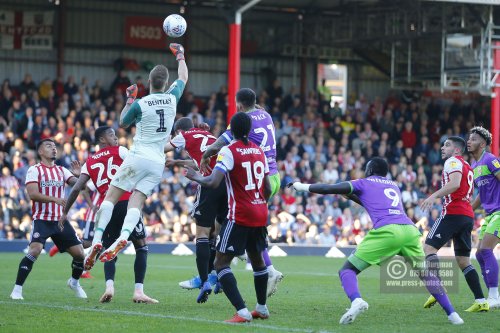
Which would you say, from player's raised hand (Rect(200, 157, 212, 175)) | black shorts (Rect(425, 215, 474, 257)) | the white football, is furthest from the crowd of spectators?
black shorts (Rect(425, 215, 474, 257))

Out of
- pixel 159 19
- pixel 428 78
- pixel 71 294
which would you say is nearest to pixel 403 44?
pixel 428 78

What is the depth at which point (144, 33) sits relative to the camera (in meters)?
36.8

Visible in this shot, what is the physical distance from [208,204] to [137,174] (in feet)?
4.83

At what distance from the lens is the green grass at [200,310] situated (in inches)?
440

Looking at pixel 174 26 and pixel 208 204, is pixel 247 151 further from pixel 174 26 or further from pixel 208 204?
pixel 174 26

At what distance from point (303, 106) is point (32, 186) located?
23.3 m

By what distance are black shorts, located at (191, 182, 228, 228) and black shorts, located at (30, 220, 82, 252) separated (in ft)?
5.92

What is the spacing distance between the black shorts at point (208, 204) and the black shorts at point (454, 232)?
9.26ft

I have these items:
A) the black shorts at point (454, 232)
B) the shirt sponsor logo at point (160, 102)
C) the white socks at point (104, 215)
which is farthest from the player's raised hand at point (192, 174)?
the black shorts at point (454, 232)

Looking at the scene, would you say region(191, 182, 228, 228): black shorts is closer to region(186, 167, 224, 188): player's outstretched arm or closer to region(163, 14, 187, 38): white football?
region(163, 14, 187, 38): white football

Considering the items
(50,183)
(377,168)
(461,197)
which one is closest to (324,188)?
(377,168)

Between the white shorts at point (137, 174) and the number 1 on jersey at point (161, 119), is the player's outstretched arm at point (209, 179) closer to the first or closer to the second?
the white shorts at point (137, 174)

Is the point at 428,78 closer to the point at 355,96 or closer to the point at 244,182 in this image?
the point at 355,96

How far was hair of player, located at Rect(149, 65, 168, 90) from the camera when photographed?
509 inches
